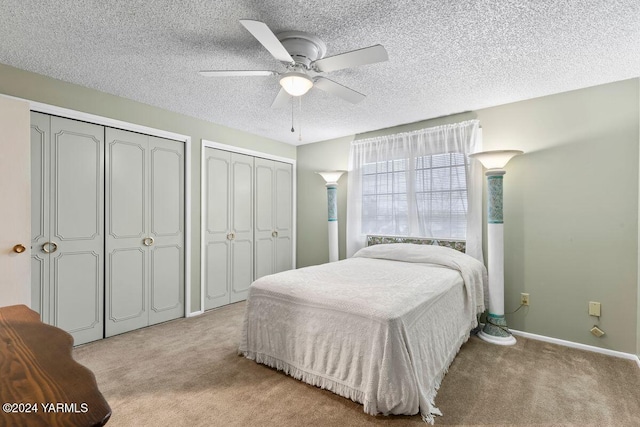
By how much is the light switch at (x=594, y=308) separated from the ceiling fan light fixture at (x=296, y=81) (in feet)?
10.2

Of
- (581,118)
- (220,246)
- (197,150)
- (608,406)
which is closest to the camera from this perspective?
(608,406)

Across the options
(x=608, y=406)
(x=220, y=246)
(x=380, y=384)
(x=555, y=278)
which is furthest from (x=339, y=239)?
(x=608, y=406)

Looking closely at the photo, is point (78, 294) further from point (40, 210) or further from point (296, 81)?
point (296, 81)

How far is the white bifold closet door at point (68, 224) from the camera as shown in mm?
2533

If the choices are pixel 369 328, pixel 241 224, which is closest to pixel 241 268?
pixel 241 224

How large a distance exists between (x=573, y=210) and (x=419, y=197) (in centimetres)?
→ 145

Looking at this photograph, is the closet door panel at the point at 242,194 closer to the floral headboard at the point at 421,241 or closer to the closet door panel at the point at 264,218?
the closet door panel at the point at 264,218

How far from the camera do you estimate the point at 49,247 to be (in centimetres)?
258

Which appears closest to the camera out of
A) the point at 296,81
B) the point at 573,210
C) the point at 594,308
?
the point at 296,81

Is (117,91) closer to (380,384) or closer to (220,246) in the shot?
(220,246)

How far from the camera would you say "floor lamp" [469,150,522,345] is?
9.39ft

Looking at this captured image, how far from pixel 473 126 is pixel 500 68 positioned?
0.94 m

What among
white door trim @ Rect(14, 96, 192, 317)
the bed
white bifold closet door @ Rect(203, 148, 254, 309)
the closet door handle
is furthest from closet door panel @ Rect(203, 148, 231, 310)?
the bed

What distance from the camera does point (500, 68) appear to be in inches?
94.0
